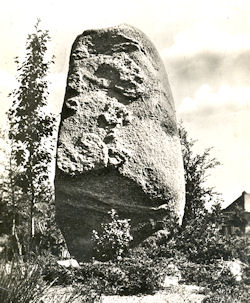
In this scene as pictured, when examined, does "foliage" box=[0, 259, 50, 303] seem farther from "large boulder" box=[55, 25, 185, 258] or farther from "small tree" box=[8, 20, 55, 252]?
"small tree" box=[8, 20, 55, 252]

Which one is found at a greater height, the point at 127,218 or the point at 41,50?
the point at 41,50

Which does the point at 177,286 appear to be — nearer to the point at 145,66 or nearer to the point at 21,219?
the point at 145,66

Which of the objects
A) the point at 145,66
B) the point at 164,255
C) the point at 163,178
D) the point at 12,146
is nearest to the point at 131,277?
the point at 164,255

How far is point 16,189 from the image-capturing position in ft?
49.4

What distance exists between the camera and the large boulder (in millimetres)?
8711

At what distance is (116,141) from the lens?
8883 mm

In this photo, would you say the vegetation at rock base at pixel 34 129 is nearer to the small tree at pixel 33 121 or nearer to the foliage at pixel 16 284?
the small tree at pixel 33 121

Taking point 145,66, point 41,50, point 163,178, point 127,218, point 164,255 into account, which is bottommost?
point 164,255

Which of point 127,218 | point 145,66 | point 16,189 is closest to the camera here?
point 127,218

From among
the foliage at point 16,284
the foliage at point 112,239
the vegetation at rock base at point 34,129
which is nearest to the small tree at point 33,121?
the vegetation at rock base at point 34,129

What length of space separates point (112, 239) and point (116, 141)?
6.64 feet

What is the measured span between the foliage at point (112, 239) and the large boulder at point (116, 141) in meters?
0.21

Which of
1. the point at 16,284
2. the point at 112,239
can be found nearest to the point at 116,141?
the point at 112,239

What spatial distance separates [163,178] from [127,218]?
1133 millimetres
